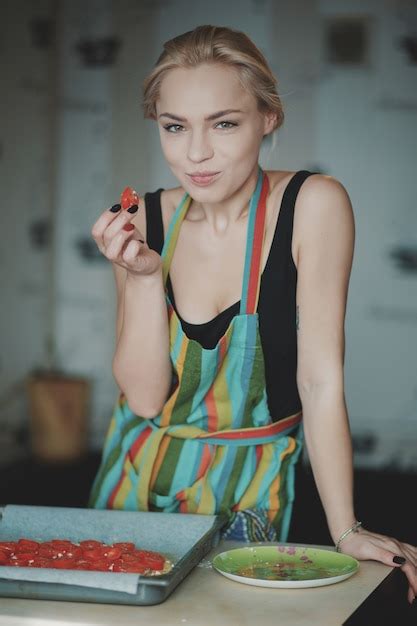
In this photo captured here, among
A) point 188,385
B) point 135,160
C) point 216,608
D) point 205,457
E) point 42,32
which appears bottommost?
point 216,608

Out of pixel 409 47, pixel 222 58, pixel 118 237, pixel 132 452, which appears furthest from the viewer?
pixel 409 47

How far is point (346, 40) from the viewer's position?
17.4 feet

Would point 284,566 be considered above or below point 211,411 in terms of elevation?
below

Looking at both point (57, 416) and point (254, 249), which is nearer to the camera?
point (254, 249)

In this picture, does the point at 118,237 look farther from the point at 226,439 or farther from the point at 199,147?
the point at 226,439

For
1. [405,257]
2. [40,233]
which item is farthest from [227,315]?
[40,233]

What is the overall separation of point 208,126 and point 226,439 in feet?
2.15

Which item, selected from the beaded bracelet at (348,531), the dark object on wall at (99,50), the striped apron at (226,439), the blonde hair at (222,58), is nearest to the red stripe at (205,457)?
the striped apron at (226,439)

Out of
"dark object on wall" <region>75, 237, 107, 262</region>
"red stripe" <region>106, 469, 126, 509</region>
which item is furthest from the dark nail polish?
"dark object on wall" <region>75, 237, 107, 262</region>

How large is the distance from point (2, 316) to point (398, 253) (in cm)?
226

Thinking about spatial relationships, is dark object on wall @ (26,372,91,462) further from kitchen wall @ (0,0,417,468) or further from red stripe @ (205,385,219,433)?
red stripe @ (205,385,219,433)

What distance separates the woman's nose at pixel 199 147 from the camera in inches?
75.7

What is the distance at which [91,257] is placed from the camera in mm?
5816

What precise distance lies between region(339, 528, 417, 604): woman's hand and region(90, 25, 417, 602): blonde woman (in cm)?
6
